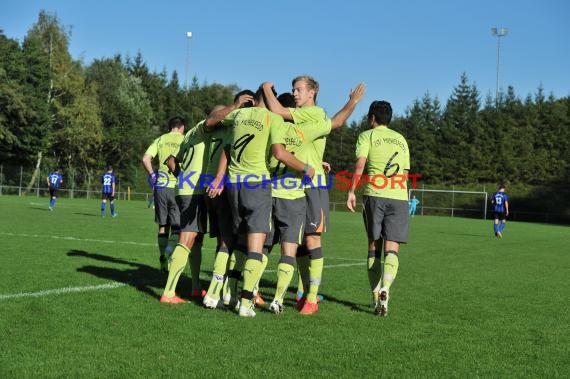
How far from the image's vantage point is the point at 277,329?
17.3 feet

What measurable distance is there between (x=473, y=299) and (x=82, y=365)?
4.71m

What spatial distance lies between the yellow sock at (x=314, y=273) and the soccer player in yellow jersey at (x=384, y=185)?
573mm

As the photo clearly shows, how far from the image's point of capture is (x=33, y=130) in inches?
2056

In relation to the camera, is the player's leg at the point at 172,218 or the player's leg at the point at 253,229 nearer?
the player's leg at the point at 253,229

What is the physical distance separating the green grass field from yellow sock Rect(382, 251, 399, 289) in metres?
0.32

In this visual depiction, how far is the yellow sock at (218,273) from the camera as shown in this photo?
6.16 meters

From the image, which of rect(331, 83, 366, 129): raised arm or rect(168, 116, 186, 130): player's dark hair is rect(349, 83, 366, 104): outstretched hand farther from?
rect(168, 116, 186, 130): player's dark hair

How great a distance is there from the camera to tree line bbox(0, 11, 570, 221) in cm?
5238

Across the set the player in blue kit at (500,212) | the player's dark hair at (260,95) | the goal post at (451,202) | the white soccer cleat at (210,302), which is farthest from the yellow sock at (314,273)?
the goal post at (451,202)

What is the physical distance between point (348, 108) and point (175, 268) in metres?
2.32

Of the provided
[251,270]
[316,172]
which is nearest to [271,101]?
[316,172]

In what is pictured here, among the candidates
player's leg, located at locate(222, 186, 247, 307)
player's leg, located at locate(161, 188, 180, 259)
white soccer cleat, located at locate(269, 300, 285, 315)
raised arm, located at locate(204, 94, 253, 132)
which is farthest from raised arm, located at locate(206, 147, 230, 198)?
player's leg, located at locate(161, 188, 180, 259)

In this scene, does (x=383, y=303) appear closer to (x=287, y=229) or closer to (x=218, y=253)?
(x=287, y=229)

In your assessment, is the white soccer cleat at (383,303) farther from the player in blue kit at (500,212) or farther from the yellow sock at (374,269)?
the player in blue kit at (500,212)
